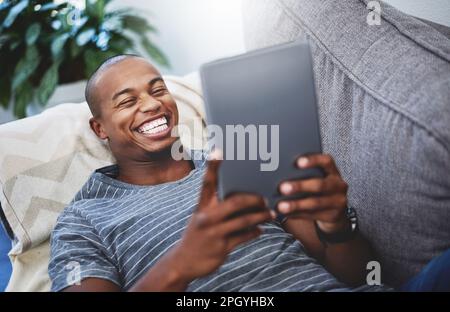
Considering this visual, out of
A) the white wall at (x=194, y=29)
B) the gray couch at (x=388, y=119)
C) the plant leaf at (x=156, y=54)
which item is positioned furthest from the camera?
the plant leaf at (x=156, y=54)

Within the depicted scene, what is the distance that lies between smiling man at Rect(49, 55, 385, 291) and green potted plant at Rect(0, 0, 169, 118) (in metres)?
1.21

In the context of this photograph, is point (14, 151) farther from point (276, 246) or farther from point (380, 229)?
point (380, 229)

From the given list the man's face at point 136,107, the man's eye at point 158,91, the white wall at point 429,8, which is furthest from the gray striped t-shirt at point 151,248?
the white wall at point 429,8

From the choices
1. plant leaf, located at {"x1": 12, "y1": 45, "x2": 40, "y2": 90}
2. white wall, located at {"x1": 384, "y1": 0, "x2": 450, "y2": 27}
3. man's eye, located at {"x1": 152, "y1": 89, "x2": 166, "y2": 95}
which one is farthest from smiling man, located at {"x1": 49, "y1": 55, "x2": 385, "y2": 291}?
plant leaf, located at {"x1": 12, "y1": 45, "x2": 40, "y2": 90}

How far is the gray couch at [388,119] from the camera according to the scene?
736 millimetres

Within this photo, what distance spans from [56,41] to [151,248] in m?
1.61

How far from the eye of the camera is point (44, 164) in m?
1.11

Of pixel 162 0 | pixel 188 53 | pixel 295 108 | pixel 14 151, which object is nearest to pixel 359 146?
pixel 295 108

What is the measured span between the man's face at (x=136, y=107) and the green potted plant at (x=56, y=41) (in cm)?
118

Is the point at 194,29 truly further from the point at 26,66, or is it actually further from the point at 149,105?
the point at 149,105

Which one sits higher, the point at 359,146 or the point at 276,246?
the point at 359,146

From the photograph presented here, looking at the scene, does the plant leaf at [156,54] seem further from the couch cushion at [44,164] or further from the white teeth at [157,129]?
the white teeth at [157,129]

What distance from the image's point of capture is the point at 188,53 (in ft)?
7.16
